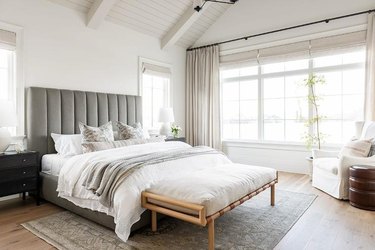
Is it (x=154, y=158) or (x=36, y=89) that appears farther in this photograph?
(x=36, y=89)

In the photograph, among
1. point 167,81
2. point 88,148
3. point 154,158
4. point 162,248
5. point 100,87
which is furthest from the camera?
point 167,81

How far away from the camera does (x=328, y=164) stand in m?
3.66

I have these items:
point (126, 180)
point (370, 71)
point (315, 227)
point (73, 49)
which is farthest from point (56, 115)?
point (370, 71)

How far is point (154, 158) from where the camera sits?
280cm

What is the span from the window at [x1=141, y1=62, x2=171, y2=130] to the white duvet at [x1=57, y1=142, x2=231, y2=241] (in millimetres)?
2161

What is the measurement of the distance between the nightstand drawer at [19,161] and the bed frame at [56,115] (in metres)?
0.26

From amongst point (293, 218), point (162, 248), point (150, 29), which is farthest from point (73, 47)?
point (293, 218)

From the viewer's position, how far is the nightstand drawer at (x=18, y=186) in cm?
292

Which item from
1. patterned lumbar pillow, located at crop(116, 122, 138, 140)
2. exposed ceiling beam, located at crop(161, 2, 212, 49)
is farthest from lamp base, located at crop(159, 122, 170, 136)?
exposed ceiling beam, located at crop(161, 2, 212, 49)

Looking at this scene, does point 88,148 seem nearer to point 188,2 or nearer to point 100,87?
point 100,87

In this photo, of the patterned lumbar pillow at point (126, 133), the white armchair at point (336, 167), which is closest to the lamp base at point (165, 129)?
the patterned lumbar pillow at point (126, 133)

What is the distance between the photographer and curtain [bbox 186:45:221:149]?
584cm

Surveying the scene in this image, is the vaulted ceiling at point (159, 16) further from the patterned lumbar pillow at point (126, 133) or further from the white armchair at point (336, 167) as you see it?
the white armchair at point (336, 167)

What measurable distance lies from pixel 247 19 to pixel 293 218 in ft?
13.8
